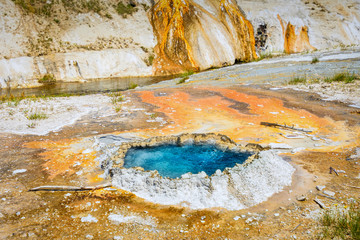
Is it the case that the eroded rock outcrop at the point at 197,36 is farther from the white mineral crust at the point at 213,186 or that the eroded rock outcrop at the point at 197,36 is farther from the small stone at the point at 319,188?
the small stone at the point at 319,188

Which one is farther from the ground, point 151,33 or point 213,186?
point 151,33

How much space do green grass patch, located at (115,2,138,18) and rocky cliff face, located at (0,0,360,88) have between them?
0.11 meters

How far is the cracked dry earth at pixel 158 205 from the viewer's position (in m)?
2.79

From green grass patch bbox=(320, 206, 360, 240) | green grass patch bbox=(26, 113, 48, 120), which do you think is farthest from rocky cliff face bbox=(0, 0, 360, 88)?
green grass patch bbox=(320, 206, 360, 240)

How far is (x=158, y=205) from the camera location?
129 inches

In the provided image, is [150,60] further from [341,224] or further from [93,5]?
[341,224]

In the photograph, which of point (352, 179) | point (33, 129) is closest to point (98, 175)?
point (33, 129)

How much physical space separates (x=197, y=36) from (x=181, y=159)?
77.6 feet

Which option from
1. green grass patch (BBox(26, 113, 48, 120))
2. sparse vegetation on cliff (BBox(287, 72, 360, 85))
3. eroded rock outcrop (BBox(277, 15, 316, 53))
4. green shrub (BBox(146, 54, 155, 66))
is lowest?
green grass patch (BBox(26, 113, 48, 120))

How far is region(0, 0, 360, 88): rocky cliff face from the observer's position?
20375mm

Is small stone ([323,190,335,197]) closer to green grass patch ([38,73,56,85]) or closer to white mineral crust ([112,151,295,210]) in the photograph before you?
white mineral crust ([112,151,295,210])

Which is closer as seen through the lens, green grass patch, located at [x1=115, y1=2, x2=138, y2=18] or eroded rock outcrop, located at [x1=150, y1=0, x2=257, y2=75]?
eroded rock outcrop, located at [x1=150, y1=0, x2=257, y2=75]

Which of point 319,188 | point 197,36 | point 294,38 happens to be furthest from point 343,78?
point 294,38

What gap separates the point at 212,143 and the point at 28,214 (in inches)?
135
